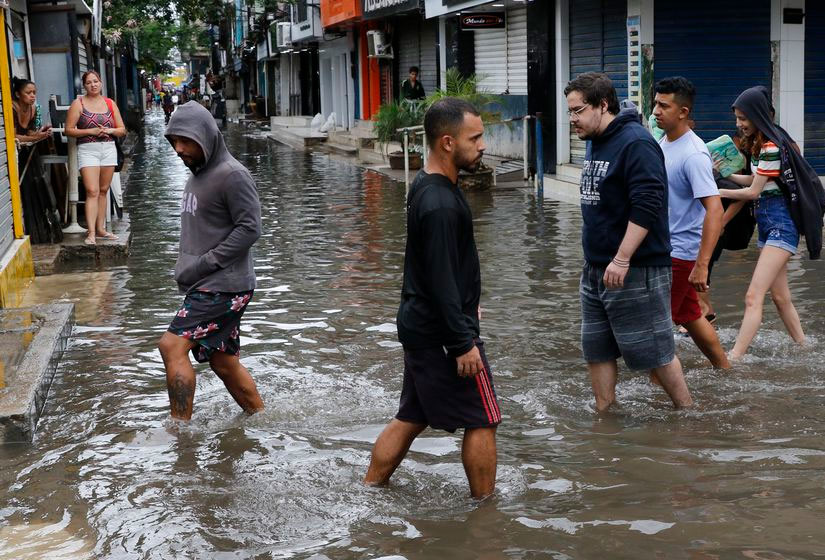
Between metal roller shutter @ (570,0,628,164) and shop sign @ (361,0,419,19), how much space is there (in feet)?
26.3

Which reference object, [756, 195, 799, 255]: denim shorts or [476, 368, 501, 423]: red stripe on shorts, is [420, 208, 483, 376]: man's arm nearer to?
[476, 368, 501, 423]: red stripe on shorts

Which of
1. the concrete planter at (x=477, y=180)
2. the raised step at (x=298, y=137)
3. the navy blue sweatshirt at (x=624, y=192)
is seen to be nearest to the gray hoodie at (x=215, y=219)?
the navy blue sweatshirt at (x=624, y=192)

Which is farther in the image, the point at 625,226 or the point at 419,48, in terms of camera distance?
the point at 419,48

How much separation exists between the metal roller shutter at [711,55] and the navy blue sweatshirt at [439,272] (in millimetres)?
11087

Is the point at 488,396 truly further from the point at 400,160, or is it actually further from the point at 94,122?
the point at 400,160

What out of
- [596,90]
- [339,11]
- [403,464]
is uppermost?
[339,11]

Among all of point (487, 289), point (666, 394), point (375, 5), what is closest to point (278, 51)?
point (375, 5)

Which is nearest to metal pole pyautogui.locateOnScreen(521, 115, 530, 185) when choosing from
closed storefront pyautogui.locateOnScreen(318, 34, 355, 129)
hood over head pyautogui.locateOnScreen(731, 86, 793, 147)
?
hood over head pyautogui.locateOnScreen(731, 86, 793, 147)

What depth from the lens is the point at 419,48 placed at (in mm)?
28344

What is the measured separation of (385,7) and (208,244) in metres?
21.9

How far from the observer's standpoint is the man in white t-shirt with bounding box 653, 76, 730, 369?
5.98 m

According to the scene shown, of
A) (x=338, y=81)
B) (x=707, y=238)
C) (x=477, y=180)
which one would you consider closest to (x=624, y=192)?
(x=707, y=238)

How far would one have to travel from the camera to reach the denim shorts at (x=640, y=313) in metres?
5.49

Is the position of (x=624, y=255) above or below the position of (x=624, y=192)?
below
